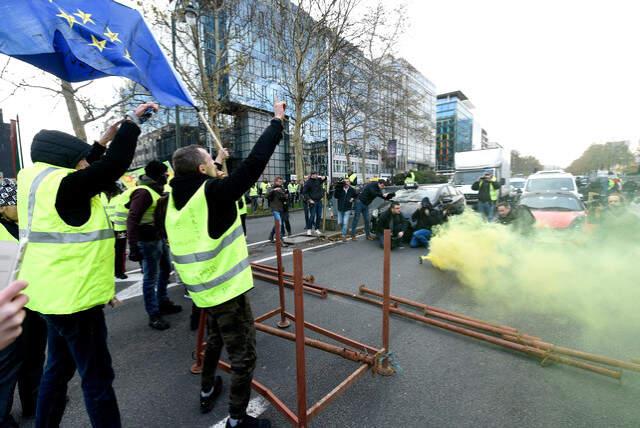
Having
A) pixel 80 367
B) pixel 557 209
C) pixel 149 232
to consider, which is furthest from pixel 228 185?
pixel 557 209

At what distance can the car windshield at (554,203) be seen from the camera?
830 cm

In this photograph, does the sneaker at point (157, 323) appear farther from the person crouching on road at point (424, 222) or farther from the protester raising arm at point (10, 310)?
the person crouching on road at point (424, 222)

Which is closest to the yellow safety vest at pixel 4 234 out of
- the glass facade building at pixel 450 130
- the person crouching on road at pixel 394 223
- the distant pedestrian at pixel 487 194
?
the person crouching on road at pixel 394 223

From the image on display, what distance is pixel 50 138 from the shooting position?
1.92 metres

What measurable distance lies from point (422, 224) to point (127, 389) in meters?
7.61

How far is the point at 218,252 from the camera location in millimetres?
2145

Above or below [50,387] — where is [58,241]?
above

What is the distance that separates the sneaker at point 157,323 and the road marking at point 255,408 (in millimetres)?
1907

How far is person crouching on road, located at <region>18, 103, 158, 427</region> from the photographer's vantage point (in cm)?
179

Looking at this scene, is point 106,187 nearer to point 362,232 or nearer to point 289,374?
point 289,374

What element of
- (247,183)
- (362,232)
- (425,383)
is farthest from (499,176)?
(247,183)

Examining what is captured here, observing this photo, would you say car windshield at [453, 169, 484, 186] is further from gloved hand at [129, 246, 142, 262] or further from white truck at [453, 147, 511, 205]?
gloved hand at [129, 246, 142, 262]

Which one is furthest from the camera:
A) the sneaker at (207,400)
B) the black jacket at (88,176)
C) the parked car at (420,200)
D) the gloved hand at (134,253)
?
the parked car at (420,200)

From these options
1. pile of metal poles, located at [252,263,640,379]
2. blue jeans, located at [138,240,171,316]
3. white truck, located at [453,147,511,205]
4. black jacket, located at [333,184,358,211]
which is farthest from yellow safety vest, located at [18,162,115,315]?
white truck, located at [453,147,511,205]
